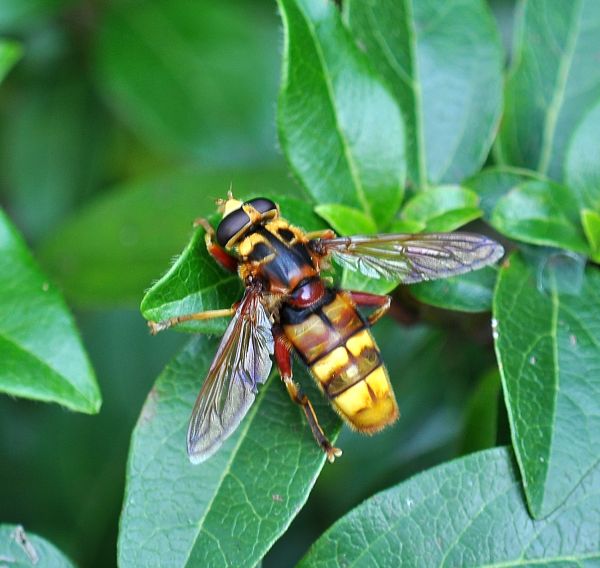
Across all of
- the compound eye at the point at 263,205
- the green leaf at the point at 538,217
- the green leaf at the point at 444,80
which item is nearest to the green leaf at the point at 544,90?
the green leaf at the point at 444,80

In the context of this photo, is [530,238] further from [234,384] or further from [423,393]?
[423,393]

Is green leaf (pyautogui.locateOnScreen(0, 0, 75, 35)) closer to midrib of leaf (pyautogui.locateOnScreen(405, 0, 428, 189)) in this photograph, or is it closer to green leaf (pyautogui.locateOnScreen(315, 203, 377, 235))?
midrib of leaf (pyautogui.locateOnScreen(405, 0, 428, 189))

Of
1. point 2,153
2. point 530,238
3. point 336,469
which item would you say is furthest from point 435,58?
point 2,153

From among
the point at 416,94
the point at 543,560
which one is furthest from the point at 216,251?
the point at 543,560

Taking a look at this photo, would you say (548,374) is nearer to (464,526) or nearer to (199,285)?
(464,526)

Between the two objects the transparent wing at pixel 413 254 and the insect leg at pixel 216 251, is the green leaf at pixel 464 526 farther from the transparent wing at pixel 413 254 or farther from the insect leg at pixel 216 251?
the insect leg at pixel 216 251

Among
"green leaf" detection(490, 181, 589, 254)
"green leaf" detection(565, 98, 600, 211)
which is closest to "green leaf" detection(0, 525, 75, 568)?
"green leaf" detection(490, 181, 589, 254)
